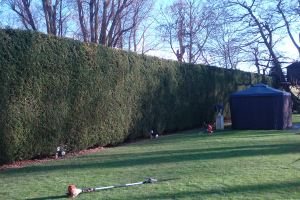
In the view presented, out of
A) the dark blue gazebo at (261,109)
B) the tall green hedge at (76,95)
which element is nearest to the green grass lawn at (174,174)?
the tall green hedge at (76,95)

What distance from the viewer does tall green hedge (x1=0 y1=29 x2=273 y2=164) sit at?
20.5 ft

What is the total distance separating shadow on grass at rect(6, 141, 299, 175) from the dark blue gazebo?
4380 mm

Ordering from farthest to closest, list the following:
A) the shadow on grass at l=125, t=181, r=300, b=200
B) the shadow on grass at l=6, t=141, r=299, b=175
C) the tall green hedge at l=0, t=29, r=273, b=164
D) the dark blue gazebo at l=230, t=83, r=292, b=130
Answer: the dark blue gazebo at l=230, t=83, r=292, b=130 → the tall green hedge at l=0, t=29, r=273, b=164 → the shadow on grass at l=6, t=141, r=299, b=175 → the shadow on grass at l=125, t=181, r=300, b=200

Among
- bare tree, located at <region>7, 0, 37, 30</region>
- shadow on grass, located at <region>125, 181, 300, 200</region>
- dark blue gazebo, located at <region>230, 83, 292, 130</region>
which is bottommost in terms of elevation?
shadow on grass, located at <region>125, 181, 300, 200</region>

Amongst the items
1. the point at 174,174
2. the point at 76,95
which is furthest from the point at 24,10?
the point at 174,174

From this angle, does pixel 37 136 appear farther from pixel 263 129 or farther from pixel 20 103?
pixel 263 129

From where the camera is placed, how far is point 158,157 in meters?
6.75

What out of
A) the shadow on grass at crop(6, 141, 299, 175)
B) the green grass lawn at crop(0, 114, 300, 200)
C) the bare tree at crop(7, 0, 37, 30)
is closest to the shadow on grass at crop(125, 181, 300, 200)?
the green grass lawn at crop(0, 114, 300, 200)

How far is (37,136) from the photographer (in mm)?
6715

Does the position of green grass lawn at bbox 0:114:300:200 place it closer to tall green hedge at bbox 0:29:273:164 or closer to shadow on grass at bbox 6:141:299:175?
shadow on grass at bbox 6:141:299:175

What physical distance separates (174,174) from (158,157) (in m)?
1.72

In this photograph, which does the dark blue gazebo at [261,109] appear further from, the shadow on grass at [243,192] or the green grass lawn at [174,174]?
the shadow on grass at [243,192]

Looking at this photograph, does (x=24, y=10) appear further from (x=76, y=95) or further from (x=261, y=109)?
(x=261, y=109)

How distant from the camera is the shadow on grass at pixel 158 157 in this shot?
607 centimetres
